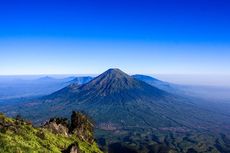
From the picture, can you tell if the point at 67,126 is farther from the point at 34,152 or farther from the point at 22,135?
the point at 34,152

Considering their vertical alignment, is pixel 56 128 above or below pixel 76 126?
above

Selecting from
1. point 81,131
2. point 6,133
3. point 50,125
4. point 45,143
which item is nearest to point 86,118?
point 81,131

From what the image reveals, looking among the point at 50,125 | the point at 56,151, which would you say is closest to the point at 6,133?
the point at 56,151

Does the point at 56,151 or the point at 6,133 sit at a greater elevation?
the point at 6,133

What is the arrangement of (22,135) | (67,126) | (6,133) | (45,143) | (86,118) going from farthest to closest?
(86,118), (67,126), (45,143), (22,135), (6,133)

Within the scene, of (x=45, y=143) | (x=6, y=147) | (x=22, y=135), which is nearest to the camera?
(x=6, y=147)

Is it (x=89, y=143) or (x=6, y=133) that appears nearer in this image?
(x=6, y=133)

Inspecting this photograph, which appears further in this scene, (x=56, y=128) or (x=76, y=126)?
(x=76, y=126)

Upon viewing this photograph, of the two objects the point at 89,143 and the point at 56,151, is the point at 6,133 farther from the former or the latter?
the point at 89,143

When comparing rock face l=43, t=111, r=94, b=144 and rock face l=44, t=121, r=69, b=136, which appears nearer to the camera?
rock face l=44, t=121, r=69, b=136

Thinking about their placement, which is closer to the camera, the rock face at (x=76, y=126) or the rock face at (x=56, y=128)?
the rock face at (x=56, y=128)
